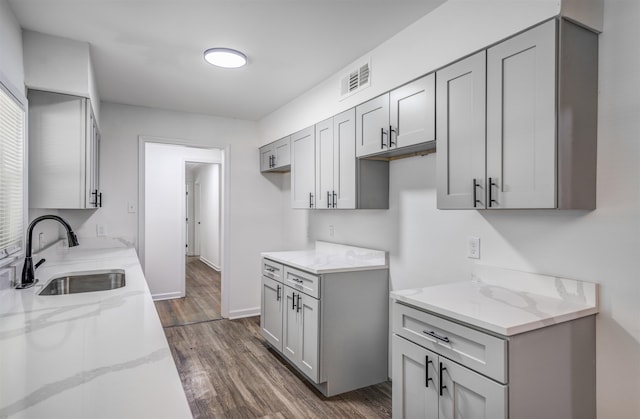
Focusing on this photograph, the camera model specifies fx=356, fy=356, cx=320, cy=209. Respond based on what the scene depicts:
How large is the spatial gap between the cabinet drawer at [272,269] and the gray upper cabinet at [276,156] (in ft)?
3.49

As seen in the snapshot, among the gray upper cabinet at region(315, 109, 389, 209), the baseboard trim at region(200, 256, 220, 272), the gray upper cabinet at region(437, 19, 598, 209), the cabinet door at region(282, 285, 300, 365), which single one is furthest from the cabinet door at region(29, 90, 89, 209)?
the baseboard trim at region(200, 256, 220, 272)

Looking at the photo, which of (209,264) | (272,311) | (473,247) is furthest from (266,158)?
(209,264)

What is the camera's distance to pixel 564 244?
5.43ft

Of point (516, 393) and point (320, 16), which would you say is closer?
point (516, 393)

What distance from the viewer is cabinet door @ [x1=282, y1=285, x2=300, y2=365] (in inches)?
111

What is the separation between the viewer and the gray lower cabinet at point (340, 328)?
99.9 inches

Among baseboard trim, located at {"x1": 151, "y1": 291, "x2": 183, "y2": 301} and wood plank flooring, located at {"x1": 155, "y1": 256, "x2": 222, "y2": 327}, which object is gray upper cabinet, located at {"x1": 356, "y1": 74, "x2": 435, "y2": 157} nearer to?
wood plank flooring, located at {"x1": 155, "y1": 256, "x2": 222, "y2": 327}

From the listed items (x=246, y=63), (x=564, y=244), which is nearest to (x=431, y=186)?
(x=564, y=244)

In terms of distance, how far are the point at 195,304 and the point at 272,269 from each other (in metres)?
2.24

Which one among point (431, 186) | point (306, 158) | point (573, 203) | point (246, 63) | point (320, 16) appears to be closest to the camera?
point (573, 203)

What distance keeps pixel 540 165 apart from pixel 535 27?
58cm

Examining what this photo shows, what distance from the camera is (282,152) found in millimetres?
3834

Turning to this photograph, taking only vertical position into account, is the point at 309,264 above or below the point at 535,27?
below

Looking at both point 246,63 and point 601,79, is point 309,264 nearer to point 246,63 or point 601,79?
point 246,63
